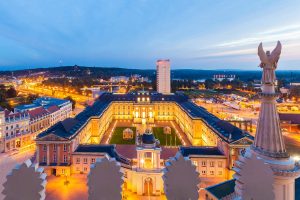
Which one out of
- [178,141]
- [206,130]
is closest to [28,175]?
[206,130]

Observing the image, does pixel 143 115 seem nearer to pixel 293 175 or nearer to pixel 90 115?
pixel 90 115

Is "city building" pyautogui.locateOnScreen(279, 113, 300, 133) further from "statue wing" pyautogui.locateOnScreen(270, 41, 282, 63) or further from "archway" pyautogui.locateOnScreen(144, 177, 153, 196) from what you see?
"statue wing" pyautogui.locateOnScreen(270, 41, 282, 63)

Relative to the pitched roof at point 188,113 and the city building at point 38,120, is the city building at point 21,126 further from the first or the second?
the pitched roof at point 188,113

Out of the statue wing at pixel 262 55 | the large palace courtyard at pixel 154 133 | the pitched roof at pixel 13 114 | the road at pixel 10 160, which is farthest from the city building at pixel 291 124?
the statue wing at pixel 262 55

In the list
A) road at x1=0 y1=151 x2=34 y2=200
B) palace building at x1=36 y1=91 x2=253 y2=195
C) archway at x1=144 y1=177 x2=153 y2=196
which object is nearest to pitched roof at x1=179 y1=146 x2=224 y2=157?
palace building at x1=36 y1=91 x2=253 y2=195

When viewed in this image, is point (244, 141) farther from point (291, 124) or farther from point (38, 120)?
A: point (38, 120)
